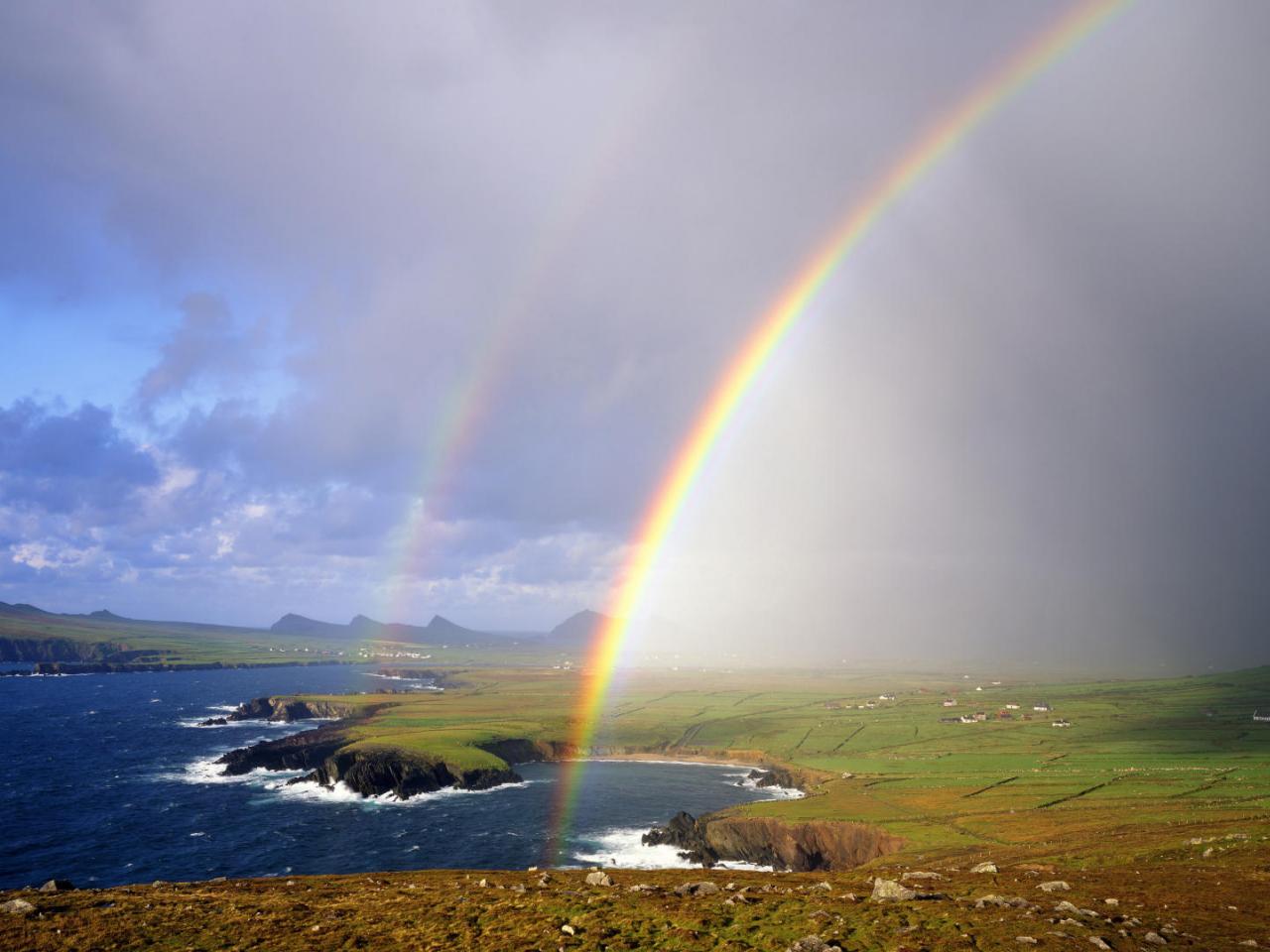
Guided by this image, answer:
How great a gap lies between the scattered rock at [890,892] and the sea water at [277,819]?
66528 millimetres

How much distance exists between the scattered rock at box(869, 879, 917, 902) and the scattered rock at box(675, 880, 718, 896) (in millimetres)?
7851

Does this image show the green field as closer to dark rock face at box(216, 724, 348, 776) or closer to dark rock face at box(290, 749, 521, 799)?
dark rock face at box(290, 749, 521, 799)

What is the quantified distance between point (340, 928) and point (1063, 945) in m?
27.3

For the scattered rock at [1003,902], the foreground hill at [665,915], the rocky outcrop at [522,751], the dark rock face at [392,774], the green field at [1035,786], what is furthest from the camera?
the rocky outcrop at [522,751]

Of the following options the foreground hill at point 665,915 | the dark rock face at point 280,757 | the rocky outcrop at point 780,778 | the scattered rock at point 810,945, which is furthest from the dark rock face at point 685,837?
the dark rock face at point 280,757

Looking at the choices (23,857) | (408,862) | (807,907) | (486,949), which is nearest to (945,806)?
(408,862)

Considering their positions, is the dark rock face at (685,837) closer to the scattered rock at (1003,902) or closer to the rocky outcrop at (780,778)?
the rocky outcrop at (780,778)

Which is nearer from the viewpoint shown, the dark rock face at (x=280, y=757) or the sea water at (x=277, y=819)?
the sea water at (x=277, y=819)

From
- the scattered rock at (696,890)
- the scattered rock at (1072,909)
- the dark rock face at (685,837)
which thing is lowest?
the dark rock face at (685,837)

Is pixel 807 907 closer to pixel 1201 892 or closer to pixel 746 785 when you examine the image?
pixel 1201 892

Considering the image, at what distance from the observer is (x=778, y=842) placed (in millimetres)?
102375

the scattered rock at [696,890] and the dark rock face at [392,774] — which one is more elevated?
the scattered rock at [696,890]

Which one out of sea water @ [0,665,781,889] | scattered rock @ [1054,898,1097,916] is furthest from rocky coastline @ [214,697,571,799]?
scattered rock @ [1054,898,1097,916]

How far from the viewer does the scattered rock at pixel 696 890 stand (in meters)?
36.6
